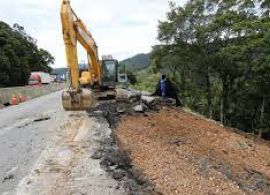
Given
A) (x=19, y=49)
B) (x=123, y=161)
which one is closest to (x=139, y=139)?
(x=123, y=161)

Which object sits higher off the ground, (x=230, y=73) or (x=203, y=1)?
(x=203, y=1)

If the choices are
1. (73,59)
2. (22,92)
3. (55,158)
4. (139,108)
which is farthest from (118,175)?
(22,92)

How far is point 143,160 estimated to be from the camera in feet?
38.7

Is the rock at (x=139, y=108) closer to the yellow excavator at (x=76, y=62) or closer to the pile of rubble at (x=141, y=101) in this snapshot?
the pile of rubble at (x=141, y=101)

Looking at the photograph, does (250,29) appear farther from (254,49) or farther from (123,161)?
(123,161)

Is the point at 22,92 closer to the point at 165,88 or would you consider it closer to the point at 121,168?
the point at 165,88

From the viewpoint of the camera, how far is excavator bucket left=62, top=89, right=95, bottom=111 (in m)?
20.3

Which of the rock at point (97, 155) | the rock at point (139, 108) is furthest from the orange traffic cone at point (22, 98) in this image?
the rock at point (97, 155)

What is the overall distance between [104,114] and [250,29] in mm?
16635

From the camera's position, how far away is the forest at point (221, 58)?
33281 mm

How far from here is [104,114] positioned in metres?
Result: 19.4

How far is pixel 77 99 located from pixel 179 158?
8.40m

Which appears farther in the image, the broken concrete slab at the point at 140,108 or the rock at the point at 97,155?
the broken concrete slab at the point at 140,108

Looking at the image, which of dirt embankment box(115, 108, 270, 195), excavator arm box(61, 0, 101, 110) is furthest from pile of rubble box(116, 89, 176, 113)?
excavator arm box(61, 0, 101, 110)
